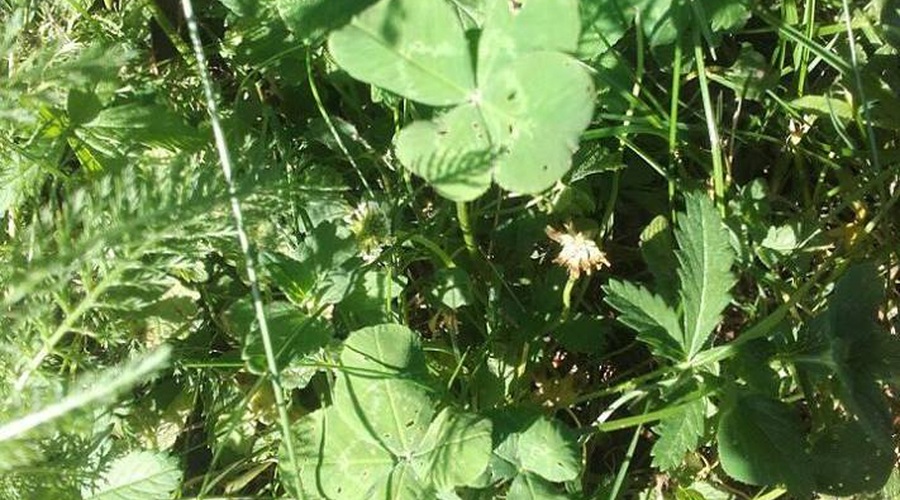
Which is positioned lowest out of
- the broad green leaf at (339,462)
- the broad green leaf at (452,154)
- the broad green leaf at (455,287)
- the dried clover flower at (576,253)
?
the broad green leaf at (339,462)

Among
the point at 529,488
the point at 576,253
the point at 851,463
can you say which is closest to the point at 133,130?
the point at 576,253

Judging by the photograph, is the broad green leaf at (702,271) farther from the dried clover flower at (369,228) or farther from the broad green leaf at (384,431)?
the dried clover flower at (369,228)

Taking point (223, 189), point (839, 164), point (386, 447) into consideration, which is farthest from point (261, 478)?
point (839, 164)

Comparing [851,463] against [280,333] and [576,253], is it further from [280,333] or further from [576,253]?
[280,333]

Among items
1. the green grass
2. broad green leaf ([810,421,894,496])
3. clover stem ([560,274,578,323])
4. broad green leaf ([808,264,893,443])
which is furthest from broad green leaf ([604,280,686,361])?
broad green leaf ([810,421,894,496])

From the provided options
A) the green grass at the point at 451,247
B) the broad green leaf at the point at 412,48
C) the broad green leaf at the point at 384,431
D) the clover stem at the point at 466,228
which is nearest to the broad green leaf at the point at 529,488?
the green grass at the point at 451,247

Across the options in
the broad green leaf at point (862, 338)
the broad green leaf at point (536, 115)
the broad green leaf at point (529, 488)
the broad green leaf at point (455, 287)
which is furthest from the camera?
the broad green leaf at point (455, 287)

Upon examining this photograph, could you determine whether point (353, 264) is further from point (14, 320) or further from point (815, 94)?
point (815, 94)
